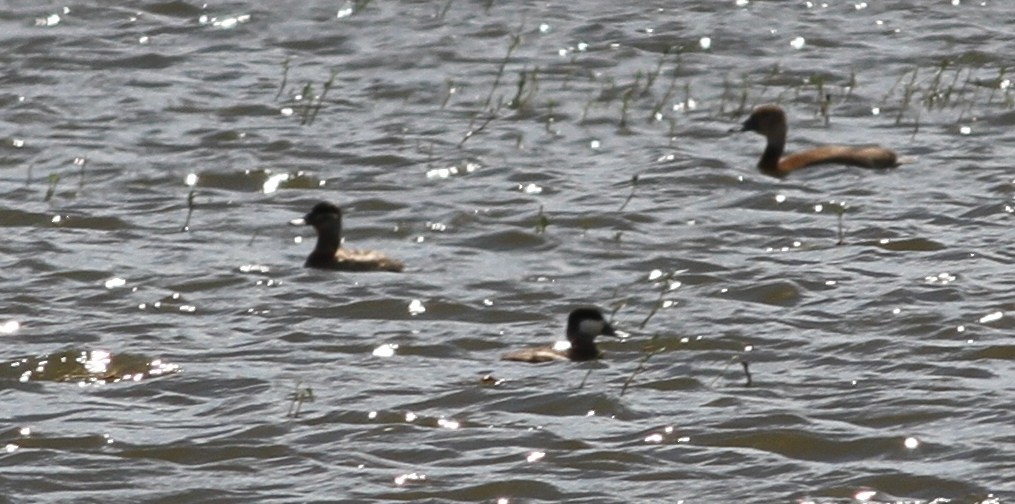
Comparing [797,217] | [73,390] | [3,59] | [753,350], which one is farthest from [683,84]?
[73,390]

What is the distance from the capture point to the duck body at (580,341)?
36.6 feet

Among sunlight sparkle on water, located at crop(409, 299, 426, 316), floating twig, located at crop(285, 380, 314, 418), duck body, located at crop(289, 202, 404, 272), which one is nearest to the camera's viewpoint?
floating twig, located at crop(285, 380, 314, 418)

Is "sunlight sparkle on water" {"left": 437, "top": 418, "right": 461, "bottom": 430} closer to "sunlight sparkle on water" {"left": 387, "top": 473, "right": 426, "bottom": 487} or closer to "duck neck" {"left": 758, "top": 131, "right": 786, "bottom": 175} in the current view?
"sunlight sparkle on water" {"left": 387, "top": 473, "right": 426, "bottom": 487}

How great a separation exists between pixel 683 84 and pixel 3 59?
189 inches

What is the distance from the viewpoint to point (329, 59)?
18281mm

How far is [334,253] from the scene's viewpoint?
13.1 metres

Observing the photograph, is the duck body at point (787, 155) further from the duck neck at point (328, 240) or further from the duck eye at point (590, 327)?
the duck eye at point (590, 327)

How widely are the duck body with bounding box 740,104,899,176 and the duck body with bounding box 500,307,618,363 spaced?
4052 mm

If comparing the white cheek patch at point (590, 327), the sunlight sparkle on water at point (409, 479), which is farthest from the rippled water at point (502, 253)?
the white cheek patch at point (590, 327)

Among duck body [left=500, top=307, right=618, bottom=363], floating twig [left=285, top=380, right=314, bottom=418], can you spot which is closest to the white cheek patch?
duck body [left=500, top=307, right=618, bottom=363]

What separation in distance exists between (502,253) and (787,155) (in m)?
2.63

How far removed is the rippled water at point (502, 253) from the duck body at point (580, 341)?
0.10m

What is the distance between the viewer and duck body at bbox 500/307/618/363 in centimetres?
1116

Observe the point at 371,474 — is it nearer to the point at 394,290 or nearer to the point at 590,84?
the point at 394,290
